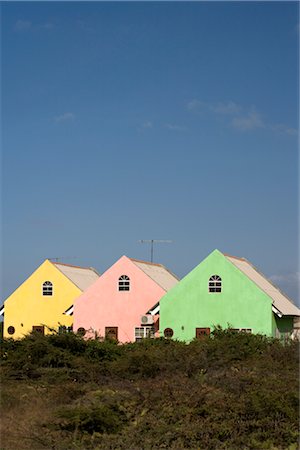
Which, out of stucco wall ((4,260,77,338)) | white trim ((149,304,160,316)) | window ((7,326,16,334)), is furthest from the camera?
window ((7,326,16,334))

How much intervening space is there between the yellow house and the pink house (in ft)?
11.7

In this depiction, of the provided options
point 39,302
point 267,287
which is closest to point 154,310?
point 267,287

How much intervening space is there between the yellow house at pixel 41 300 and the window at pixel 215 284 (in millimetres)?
9372

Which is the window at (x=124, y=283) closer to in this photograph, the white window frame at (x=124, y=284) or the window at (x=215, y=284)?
the white window frame at (x=124, y=284)

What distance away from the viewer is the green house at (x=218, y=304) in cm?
3381

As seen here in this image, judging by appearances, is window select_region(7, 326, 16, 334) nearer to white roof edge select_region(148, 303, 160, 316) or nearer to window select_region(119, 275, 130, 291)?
window select_region(119, 275, 130, 291)

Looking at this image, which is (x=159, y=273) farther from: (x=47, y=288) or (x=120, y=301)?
(x=47, y=288)

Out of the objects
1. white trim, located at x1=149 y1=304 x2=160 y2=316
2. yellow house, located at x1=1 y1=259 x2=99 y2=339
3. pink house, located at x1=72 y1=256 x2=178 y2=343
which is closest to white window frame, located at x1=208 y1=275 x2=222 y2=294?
white trim, located at x1=149 y1=304 x2=160 y2=316

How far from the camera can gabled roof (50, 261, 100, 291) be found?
42.3 meters

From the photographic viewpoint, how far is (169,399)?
50.9 ft

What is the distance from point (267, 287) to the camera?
121 feet

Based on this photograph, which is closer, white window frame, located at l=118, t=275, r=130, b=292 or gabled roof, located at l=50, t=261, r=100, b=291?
white window frame, located at l=118, t=275, r=130, b=292

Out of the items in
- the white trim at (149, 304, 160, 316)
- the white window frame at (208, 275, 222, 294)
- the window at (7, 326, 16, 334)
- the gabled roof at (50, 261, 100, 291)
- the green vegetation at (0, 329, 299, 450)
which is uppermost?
the gabled roof at (50, 261, 100, 291)

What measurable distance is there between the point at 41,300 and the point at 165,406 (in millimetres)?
27158
